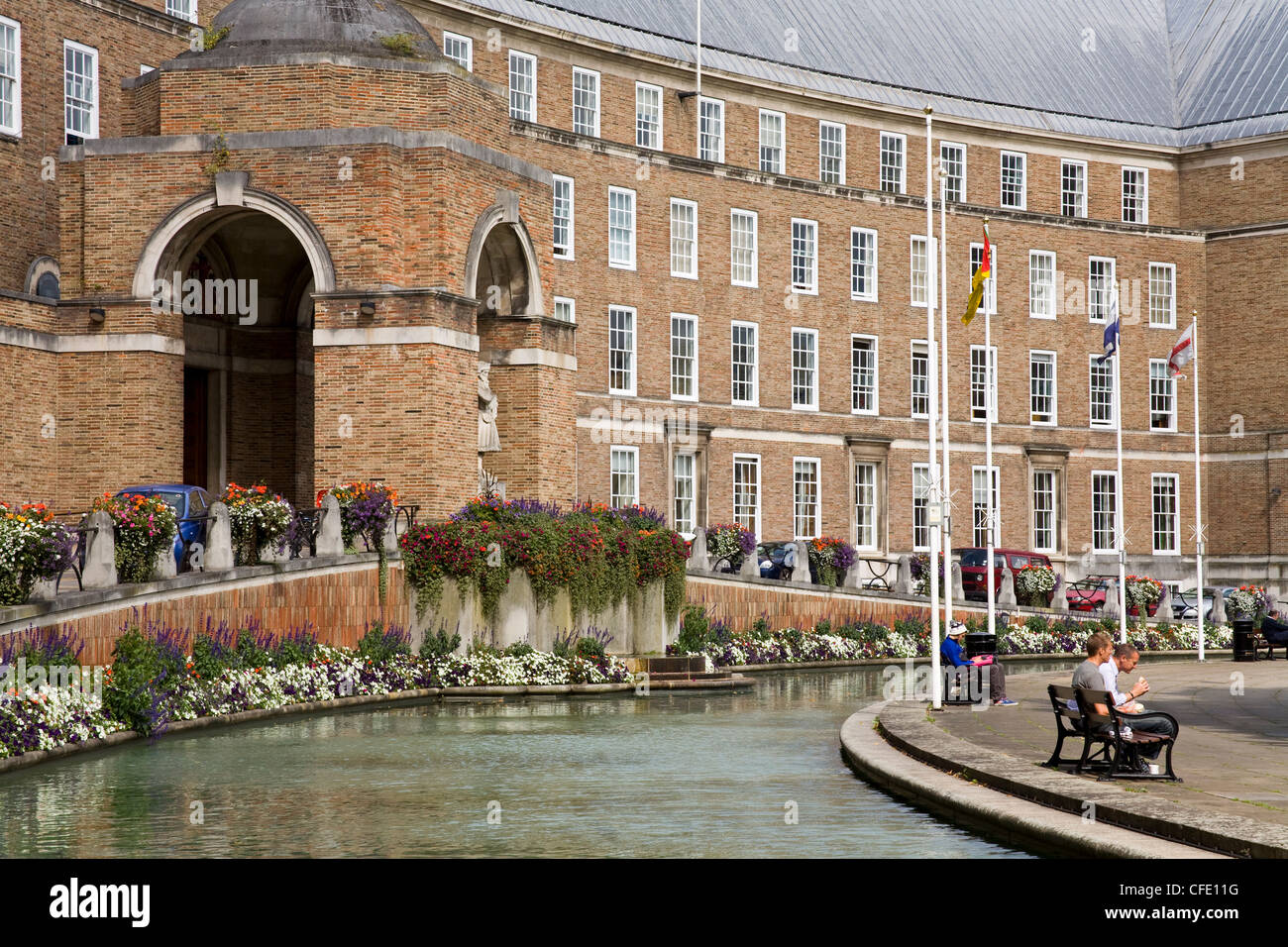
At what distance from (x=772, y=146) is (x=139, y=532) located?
36.1 meters

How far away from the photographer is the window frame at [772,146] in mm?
56094

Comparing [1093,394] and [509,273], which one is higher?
[509,273]

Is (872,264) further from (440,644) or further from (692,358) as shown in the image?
(440,644)

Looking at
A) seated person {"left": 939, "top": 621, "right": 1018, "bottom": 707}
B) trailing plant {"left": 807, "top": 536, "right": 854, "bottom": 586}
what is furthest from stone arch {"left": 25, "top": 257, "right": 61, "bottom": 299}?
seated person {"left": 939, "top": 621, "right": 1018, "bottom": 707}

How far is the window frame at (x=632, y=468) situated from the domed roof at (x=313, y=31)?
1766 centimetres

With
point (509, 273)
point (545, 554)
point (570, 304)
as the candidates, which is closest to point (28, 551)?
point (545, 554)

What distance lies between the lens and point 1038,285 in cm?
6156

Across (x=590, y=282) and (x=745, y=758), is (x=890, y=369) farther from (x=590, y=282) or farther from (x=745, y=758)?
(x=745, y=758)

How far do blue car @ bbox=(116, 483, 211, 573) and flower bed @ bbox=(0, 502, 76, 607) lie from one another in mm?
5243

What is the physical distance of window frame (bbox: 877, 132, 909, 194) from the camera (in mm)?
59219

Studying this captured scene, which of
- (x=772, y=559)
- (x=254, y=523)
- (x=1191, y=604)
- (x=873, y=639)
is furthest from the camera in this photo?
(x=1191, y=604)

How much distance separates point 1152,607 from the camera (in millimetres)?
50875

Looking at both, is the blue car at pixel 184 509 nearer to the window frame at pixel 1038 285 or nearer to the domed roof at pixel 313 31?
the domed roof at pixel 313 31

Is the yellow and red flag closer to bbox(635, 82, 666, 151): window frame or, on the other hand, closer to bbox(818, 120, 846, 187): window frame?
bbox(635, 82, 666, 151): window frame
